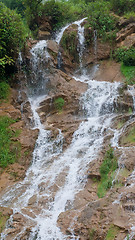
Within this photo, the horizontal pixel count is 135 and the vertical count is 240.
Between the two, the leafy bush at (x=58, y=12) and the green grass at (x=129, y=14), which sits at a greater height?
the leafy bush at (x=58, y=12)

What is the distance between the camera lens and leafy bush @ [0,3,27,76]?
13.1 meters

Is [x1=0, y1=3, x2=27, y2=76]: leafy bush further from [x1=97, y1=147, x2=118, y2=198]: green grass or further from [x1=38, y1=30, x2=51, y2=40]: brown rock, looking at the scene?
[x1=97, y1=147, x2=118, y2=198]: green grass

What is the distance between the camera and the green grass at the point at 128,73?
13223 mm

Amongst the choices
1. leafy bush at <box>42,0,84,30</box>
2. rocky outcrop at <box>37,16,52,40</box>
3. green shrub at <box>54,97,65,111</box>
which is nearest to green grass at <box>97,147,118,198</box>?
green shrub at <box>54,97,65,111</box>

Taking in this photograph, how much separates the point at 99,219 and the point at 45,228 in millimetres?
1664

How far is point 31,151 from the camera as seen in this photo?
34.5 ft

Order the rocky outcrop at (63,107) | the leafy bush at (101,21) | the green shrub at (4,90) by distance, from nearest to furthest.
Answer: the rocky outcrop at (63,107)
the green shrub at (4,90)
the leafy bush at (101,21)

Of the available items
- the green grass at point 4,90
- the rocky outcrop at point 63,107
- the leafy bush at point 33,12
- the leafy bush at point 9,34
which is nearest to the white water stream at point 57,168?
the rocky outcrop at point 63,107

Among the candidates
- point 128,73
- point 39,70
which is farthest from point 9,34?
point 128,73

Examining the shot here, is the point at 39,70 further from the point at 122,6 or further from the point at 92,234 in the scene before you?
the point at 92,234

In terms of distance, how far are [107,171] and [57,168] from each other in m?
2.34

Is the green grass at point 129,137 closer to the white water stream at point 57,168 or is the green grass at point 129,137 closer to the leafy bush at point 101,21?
the white water stream at point 57,168

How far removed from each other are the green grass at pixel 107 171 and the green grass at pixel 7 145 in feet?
14.1

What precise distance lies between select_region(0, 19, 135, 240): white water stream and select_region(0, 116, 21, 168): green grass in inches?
36.6
